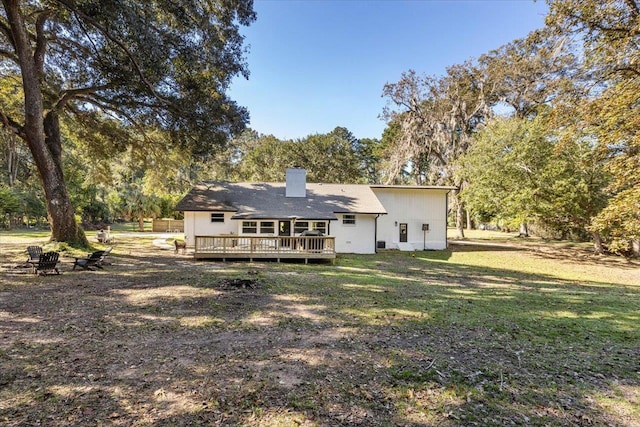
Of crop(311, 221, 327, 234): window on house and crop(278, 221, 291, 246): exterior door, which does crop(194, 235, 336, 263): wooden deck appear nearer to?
crop(278, 221, 291, 246): exterior door

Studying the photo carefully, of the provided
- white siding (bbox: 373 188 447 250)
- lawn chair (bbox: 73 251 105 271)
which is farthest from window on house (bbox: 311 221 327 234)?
lawn chair (bbox: 73 251 105 271)

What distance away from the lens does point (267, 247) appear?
14.9 m

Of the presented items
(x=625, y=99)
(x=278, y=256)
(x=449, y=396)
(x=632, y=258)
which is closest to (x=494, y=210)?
(x=632, y=258)

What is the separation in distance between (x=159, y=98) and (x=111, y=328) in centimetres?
961

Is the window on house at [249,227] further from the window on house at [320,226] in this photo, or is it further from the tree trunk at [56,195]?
the tree trunk at [56,195]

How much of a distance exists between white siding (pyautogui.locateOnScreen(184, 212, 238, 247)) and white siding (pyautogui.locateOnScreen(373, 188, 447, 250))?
951 cm

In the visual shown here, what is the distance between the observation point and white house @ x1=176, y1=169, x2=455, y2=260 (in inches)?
683

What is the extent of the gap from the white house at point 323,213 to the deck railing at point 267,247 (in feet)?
0.82

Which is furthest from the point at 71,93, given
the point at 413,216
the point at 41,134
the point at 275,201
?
the point at 413,216

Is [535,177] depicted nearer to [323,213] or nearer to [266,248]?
[323,213]

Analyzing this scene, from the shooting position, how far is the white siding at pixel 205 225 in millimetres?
17531

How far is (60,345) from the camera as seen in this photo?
4.74 metres

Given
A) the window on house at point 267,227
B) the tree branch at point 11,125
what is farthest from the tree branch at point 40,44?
the window on house at point 267,227

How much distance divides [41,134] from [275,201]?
10795mm
